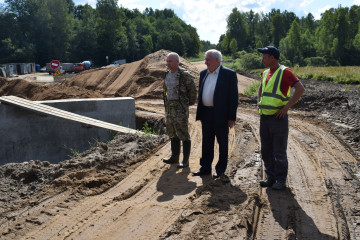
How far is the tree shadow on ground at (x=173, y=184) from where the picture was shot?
206 inches

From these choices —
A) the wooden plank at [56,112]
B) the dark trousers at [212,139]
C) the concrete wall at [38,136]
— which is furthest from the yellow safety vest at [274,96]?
the concrete wall at [38,136]

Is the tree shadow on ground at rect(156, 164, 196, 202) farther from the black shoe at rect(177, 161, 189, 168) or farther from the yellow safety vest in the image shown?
the yellow safety vest

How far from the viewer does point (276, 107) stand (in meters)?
4.93

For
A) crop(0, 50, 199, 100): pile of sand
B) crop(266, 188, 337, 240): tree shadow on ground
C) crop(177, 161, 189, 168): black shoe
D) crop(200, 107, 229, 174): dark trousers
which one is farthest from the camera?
crop(0, 50, 199, 100): pile of sand

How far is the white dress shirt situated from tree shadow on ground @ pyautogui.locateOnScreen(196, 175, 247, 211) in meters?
1.20

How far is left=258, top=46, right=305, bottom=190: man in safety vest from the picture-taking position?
4840 millimetres

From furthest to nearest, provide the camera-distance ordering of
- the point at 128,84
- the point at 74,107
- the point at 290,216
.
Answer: the point at 128,84
the point at 74,107
the point at 290,216

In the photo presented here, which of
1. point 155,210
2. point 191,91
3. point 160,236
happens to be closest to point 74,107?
point 191,91

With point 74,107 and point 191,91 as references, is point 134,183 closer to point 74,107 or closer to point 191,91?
point 191,91

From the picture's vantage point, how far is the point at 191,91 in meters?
6.26

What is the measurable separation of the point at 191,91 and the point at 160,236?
118 inches

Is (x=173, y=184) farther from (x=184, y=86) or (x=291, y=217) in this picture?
(x=291, y=217)

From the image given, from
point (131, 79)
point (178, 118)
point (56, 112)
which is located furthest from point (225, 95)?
point (131, 79)

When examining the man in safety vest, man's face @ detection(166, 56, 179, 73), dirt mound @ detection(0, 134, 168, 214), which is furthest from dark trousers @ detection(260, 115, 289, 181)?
dirt mound @ detection(0, 134, 168, 214)
